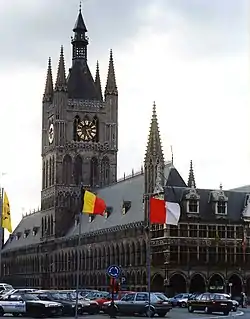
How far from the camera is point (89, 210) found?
59375 millimetres

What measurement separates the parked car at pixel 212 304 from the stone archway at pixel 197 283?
41.5m

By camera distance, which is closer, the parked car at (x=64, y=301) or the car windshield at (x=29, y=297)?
the car windshield at (x=29, y=297)

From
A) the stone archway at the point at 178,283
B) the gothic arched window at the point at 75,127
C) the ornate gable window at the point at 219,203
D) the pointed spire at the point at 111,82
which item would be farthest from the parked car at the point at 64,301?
the pointed spire at the point at 111,82

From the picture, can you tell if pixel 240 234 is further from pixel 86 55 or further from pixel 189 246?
pixel 86 55

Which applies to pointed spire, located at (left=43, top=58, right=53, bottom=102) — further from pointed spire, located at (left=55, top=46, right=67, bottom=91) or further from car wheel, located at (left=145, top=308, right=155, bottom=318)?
car wheel, located at (left=145, top=308, right=155, bottom=318)

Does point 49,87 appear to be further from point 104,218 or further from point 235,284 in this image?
point 235,284

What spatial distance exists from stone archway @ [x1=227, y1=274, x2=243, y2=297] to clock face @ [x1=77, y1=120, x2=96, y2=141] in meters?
50.6

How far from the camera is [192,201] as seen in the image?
11219 cm

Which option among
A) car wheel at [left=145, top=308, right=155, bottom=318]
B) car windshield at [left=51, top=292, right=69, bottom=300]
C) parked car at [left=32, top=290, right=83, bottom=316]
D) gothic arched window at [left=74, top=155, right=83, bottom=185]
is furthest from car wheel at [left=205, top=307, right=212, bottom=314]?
gothic arched window at [left=74, top=155, right=83, bottom=185]

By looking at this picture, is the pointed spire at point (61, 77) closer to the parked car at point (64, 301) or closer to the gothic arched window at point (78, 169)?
the gothic arched window at point (78, 169)

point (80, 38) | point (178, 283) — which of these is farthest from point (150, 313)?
point (80, 38)

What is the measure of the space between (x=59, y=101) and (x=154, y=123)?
127 feet

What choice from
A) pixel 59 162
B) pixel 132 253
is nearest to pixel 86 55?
pixel 59 162

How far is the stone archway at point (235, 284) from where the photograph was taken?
113 metres
